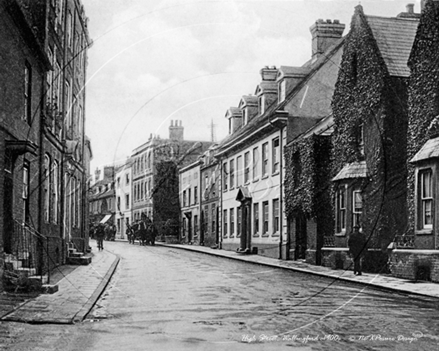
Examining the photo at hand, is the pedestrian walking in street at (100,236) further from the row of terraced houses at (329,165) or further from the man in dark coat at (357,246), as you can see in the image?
the man in dark coat at (357,246)

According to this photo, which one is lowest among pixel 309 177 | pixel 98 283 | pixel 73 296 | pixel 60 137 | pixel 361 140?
pixel 73 296

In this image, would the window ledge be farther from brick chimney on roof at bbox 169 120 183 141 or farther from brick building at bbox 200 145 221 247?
brick building at bbox 200 145 221 247

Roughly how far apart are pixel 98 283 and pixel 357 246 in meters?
1.81

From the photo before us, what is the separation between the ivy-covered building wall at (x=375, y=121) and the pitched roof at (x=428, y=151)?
19cm

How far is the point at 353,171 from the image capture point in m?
2.36

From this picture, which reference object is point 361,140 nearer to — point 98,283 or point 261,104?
point 261,104

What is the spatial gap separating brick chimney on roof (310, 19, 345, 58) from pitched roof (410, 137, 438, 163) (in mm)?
799

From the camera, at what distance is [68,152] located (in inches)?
131

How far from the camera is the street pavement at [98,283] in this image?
2078mm

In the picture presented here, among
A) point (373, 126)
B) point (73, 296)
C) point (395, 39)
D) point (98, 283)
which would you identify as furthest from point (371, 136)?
point (73, 296)

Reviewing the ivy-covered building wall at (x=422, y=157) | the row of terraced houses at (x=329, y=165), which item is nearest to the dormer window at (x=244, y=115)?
the row of terraced houses at (x=329, y=165)

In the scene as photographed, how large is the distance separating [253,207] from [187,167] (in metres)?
0.41

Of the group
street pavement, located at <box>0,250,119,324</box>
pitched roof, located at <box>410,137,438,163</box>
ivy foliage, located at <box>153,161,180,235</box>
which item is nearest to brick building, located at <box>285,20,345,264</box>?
pitched roof, located at <box>410,137,438,163</box>

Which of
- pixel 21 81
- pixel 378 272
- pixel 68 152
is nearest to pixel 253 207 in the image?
pixel 68 152
